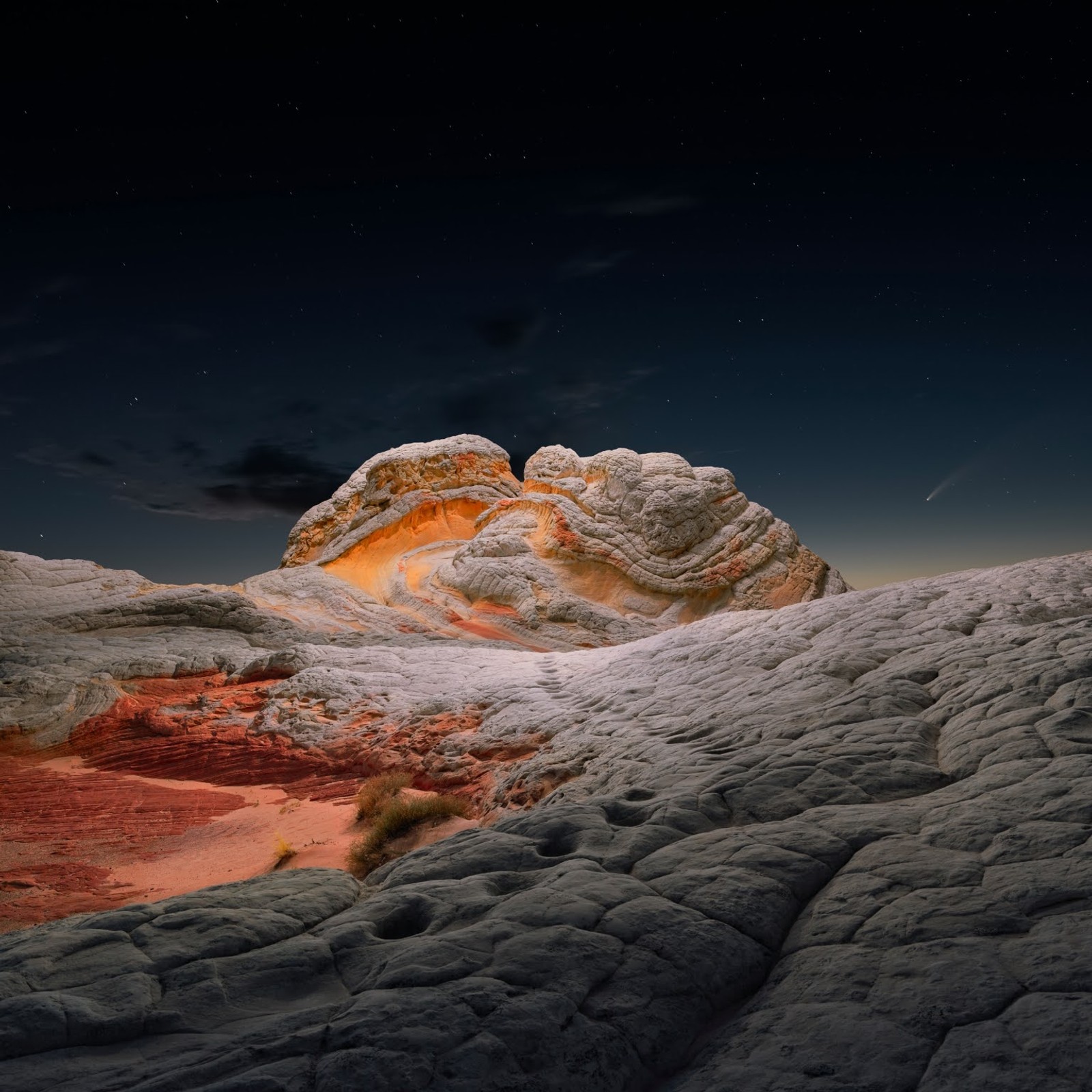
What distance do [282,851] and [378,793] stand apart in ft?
6.34

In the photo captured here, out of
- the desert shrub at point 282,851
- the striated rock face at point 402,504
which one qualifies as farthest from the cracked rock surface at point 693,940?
the striated rock face at point 402,504

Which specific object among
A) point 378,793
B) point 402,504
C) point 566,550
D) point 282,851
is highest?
point 402,504

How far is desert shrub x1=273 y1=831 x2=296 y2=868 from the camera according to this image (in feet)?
33.9

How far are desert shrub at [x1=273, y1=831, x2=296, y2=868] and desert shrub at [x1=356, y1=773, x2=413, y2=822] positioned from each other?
1.26 meters

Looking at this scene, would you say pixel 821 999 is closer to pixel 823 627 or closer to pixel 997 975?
pixel 997 975

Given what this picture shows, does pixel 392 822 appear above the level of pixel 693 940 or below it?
above

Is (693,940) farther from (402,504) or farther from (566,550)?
(402,504)

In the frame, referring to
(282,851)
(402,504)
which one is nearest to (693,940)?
(282,851)

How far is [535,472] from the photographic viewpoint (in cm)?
4162

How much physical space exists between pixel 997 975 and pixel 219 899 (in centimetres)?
542

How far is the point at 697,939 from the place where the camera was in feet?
14.3

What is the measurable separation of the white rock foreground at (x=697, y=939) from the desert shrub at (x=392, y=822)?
3.03 metres

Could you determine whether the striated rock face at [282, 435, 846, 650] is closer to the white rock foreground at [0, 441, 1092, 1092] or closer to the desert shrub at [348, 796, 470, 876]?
the desert shrub at [348, 796, 470, 876]

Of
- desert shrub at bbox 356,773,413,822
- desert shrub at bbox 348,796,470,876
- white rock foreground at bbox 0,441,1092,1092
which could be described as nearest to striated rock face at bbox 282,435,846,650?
desert shrub at bbox 356,773,413,822
